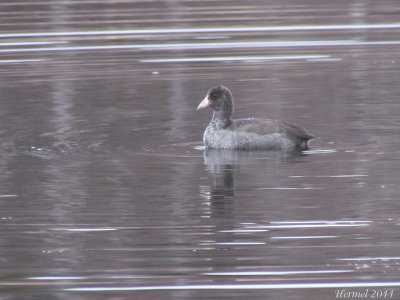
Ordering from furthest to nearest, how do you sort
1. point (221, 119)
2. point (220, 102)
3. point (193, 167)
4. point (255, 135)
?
1. point (220, 102)
2. point (221, 119)
3. point (255, 135)
4. point (193, 167)

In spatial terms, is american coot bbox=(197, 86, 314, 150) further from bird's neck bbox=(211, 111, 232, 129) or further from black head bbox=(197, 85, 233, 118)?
black head bbox=(197, 85, 233, 118)

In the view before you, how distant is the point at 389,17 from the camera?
2877 cm

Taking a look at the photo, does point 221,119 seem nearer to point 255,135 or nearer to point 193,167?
point 255,135

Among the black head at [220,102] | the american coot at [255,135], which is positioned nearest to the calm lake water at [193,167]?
the american coot at [255,135]

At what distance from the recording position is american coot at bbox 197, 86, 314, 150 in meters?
15.8

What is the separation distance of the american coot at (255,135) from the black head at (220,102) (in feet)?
0.65

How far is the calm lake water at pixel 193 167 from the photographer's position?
420 inches

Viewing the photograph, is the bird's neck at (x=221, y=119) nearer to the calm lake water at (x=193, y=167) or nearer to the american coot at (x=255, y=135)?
the american coot at (x=255, y=135)

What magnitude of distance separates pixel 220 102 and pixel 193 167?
1.81 metres

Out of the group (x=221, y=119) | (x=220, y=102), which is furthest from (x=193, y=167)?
(x=220, y=102)

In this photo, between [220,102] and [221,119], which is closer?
[221,119]

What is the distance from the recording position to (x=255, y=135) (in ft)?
52.2

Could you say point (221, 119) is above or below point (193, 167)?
above

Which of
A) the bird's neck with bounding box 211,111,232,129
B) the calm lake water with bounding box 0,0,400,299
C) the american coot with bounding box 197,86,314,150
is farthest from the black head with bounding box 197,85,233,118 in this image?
the calm lake water with bounding box 0,0,400,299
